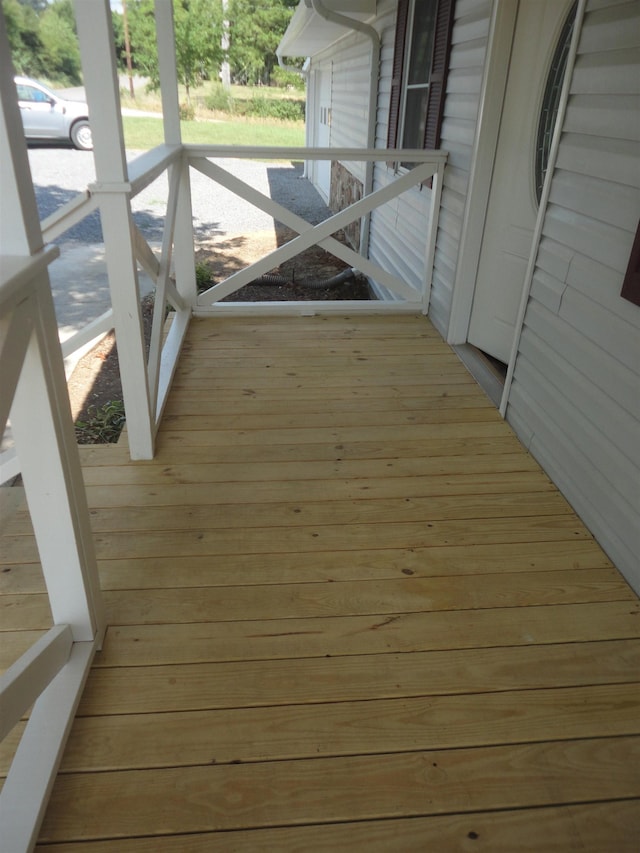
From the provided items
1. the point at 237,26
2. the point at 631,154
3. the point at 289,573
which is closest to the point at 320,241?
the point at 631,154

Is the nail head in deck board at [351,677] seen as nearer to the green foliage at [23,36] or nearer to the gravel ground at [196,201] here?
the green foliage at [23,36]

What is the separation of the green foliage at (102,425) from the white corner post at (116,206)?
4.28ft

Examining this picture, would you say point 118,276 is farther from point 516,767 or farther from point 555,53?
point 555,53

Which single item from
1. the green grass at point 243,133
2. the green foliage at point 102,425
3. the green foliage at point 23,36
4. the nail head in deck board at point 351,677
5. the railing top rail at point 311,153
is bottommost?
the green foliage at point 102,425

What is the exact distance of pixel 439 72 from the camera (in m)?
3.65

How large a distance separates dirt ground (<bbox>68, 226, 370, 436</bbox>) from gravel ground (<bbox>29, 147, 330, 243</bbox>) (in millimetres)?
659

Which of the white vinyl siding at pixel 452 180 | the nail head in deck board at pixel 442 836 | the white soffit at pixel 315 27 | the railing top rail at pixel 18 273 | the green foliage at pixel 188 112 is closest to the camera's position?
the railing top rail at pixel 18 273

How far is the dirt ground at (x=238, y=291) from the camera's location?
425cm

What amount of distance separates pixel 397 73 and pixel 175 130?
2204 mm

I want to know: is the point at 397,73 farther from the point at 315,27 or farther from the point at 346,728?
the point at 346,728

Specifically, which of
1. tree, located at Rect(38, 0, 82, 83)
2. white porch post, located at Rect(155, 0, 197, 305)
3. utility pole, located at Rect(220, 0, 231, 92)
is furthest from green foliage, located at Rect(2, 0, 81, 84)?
utility pole, located at Rect(220, 0, 231, 92)

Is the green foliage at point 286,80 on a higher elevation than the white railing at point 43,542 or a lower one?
higher

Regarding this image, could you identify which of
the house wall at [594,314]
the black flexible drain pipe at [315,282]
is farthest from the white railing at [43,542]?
the black flexible drain pipe at [315,282]

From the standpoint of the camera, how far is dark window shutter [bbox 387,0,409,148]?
14.8 feet
